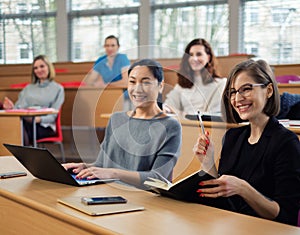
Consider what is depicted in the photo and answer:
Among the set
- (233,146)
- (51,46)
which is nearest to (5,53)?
(51,46)

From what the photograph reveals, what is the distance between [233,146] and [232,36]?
5656mm

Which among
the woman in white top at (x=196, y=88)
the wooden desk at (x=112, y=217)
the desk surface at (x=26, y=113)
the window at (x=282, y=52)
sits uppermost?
the window at (x=282, y=52)

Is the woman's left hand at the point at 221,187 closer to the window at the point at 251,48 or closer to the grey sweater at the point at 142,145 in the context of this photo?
the grey sweater at the point at 142,145

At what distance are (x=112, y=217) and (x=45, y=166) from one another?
0.48 metres

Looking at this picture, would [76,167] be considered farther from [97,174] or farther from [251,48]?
[251,48]

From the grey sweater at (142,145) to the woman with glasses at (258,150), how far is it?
0.16 meters

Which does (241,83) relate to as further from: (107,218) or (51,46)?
(51,46)

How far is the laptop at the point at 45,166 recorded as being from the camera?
1508 mm

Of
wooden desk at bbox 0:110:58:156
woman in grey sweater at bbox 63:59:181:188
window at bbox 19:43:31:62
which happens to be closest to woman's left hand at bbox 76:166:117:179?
woman in grey sweater at bbox 63:59:181:188

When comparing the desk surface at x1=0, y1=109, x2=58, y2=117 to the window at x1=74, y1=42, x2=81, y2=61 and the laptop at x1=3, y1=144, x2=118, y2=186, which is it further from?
the window at x1=74, y1=42, x2=81, y2=61

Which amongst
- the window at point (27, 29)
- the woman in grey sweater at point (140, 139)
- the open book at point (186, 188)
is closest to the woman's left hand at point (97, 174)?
the woman in grey sweater at point (140, 139)

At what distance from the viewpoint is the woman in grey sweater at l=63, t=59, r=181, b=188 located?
1528 mm

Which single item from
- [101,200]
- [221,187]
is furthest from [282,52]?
[101,200]

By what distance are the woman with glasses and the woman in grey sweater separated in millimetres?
179
